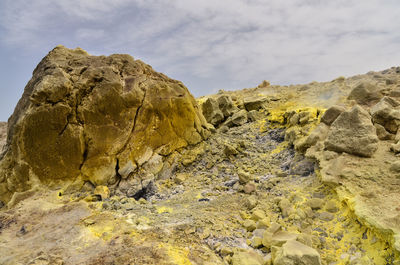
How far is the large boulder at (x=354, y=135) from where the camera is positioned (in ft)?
13.2

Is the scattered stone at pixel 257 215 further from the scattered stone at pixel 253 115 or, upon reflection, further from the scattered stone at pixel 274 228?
the scattered stone at pixel 253 115

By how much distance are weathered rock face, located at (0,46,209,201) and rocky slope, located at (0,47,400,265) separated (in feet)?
0.09

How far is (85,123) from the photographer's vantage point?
5.54 meters

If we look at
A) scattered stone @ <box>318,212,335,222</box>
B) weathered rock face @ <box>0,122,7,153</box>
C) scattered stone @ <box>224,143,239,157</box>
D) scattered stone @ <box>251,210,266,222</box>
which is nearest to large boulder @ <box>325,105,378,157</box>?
scattered stone @ <box>318,212,335,222</box>

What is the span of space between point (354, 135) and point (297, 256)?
8.90 feet

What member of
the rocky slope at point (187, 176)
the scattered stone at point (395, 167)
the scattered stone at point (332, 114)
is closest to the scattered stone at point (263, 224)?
the rocky slope at point (187, 176)

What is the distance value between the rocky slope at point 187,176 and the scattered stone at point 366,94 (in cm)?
3

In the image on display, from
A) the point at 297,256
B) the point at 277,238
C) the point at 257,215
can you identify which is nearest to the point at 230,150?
the point at 257,215

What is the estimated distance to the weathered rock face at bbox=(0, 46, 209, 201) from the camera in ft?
17.3

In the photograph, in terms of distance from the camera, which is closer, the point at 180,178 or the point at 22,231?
the point at 22,231

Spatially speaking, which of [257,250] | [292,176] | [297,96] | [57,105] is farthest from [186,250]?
[297,96]

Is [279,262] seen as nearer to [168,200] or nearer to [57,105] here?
[168,200]

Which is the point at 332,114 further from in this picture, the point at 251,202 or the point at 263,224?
the point at 263,224

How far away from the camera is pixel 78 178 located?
5426mm
